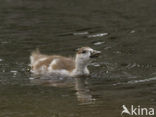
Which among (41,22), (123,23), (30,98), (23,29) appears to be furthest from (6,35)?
(30,98)

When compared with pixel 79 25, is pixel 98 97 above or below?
below

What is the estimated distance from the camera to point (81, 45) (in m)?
11.7

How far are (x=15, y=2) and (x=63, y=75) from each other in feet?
25.1

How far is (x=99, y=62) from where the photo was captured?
1062cm

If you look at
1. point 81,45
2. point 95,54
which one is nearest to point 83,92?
point 95,54

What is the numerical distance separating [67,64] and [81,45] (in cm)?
156

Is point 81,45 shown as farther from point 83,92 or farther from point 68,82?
point 83,92

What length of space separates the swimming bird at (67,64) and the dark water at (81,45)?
0.23m

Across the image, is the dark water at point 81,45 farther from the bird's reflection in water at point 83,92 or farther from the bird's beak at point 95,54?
the bird's beak at point 95,54

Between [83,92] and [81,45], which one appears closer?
[83,92]

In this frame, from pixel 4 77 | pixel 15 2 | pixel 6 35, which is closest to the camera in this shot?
pixel 4 77

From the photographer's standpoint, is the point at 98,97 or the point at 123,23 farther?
the point at 123,23

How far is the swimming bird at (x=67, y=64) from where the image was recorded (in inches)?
389

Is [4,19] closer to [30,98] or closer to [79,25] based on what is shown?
[79,25]
